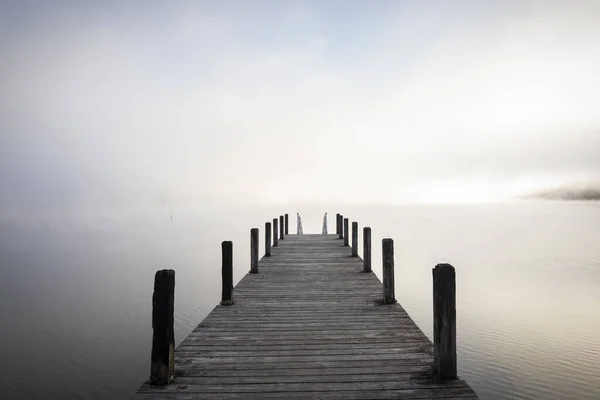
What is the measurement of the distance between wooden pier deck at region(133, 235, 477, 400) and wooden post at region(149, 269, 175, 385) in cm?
14

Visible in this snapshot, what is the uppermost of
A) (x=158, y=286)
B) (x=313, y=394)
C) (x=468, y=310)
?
(x=158, y=286)

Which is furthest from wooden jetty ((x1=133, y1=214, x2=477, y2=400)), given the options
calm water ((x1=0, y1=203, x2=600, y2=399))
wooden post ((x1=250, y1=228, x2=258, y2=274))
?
calm water ((x1=0, y1=203, x2=600, y2=399))

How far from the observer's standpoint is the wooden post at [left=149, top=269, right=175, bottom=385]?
14.5 feet

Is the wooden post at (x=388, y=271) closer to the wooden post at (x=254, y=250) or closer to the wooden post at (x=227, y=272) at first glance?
the wooden post at (x=227, y=272)

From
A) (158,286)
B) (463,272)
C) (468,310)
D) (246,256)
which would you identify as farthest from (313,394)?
(246,256)

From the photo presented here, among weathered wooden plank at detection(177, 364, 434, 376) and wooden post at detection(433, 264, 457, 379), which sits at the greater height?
wooden post at detection(433, 264, 457, 379)

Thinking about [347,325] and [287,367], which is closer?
[287,367]

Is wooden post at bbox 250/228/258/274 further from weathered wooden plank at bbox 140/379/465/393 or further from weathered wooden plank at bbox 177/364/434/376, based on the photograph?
weathered wooden plank at bbox 140/379/465/393

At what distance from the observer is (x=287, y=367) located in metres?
4.89

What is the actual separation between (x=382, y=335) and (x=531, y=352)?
933 centimetres

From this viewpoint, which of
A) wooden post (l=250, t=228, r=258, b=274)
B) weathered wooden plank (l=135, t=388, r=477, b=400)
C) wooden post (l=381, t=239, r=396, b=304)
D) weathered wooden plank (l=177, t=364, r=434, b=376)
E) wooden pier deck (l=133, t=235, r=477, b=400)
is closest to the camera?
weathered wooden plank (l=135, t=388, r=477, b=400)

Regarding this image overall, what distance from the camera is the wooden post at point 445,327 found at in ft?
14.7

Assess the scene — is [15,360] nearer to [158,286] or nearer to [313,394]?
[158,286]

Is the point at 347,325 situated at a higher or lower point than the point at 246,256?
higher
